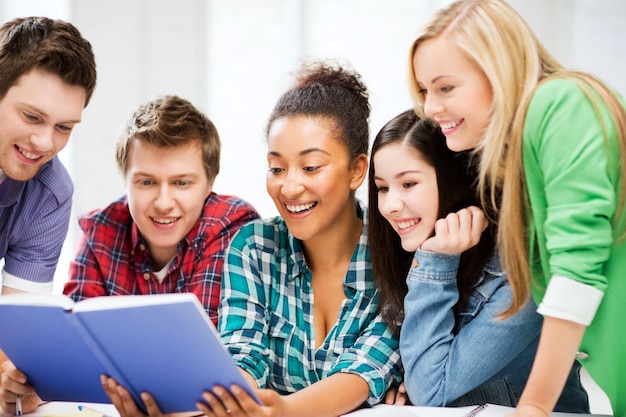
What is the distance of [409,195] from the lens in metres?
1.65

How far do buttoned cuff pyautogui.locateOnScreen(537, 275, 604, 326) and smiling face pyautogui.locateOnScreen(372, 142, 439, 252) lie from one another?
439 mm

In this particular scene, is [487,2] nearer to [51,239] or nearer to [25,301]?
[25,301]

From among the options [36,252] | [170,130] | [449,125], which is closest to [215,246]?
[170,130]

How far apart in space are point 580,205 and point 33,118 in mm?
1210

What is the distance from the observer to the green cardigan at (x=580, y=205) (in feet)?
4.08

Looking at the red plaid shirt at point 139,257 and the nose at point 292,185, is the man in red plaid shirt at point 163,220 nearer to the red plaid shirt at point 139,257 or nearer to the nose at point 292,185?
the red plaid shirt at point 139,257

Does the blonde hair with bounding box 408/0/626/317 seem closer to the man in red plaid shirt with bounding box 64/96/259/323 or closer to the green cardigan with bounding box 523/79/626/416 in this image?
the green cardigan with bounding box 523/79/626/416

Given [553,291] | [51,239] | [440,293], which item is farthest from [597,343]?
[51,239]

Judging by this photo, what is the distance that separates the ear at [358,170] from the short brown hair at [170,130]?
0.46 metres

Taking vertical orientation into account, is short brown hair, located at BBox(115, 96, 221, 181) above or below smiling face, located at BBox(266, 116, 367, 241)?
above

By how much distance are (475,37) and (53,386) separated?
1037 millimetres

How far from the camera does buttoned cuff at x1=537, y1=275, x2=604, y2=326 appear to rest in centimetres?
125

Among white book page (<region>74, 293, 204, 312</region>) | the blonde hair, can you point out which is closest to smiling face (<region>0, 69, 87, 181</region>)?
white book page (<region>74, 293, 204, 312</region>)

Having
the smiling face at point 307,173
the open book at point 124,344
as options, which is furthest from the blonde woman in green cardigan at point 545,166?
the open book at point 124,344
